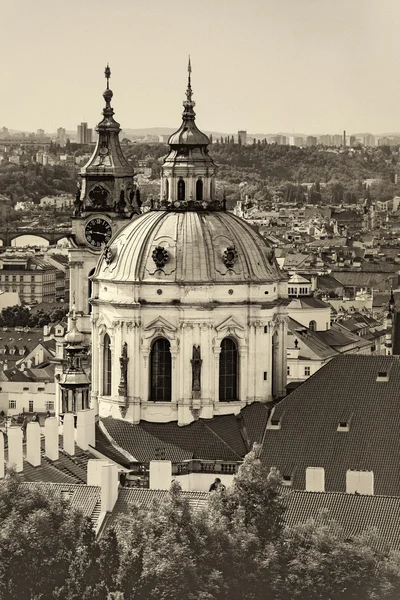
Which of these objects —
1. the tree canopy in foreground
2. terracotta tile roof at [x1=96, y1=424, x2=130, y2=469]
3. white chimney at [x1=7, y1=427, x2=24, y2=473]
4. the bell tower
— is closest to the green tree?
the tree canopy in foreground

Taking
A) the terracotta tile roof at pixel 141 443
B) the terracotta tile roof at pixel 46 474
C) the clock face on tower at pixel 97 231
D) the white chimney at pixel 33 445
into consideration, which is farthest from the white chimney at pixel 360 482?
the clock face on tower at pixel 97 231

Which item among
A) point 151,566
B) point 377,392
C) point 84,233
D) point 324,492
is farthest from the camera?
point 84,233

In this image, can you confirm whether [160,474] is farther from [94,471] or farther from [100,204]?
[100,204]

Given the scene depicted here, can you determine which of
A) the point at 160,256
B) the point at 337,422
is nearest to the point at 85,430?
the point at 160,256

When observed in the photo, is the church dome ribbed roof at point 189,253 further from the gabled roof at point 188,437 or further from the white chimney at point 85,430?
the white chimney at point 85,430

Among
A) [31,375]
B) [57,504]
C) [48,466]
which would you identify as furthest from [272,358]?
[31,375]

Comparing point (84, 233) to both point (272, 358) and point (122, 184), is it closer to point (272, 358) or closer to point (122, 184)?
point (122, 184)
